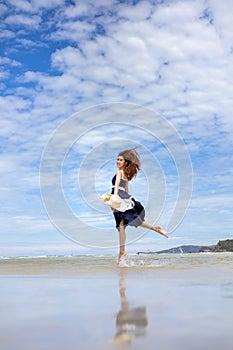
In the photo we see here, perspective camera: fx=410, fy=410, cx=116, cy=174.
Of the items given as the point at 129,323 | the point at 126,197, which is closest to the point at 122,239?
the point at 126,197

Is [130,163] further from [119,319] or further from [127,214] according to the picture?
[119,319]

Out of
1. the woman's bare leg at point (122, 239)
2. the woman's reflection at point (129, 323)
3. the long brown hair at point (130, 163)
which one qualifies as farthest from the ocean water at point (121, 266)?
the woman's reflection at point (129, 323)

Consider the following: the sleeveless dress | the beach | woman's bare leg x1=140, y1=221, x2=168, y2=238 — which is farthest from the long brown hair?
the beach

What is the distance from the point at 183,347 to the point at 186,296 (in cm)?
144

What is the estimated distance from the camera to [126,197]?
8.29 meters

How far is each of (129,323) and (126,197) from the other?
6235 mm

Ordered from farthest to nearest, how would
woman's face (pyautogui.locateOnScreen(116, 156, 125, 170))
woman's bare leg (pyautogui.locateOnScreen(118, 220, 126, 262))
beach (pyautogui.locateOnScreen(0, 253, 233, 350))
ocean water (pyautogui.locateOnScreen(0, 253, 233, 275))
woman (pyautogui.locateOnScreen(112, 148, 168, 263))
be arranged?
woman's face (pyautogui.locateOnScreen(116, 156, 125, 170)), woman (pyautogui.locateOnScreen(112, 148, 168, 263)), woman's bare leg (pyautogui.locateOnScreen(118, 220, 126, 262)), ocean water (pyautogui.locateOnScreen(0, 253, 233, 275)), beach (pyautogui.locateOnScreen(0, 253, 233, 350))

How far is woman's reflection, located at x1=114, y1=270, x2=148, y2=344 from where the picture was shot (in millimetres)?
1790

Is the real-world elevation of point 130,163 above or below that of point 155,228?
above

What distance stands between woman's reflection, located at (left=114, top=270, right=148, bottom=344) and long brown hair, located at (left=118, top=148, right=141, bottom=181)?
5.82 meters

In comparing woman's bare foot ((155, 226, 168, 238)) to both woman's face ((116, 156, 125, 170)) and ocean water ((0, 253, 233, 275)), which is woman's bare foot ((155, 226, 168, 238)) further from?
woman's face ((116, 156, 125, 170))

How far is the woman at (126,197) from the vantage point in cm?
820

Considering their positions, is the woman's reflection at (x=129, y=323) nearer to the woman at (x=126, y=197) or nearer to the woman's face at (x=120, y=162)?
the woman at (x=126, y=197)

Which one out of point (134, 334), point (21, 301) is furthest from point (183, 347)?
point (21, 301)
